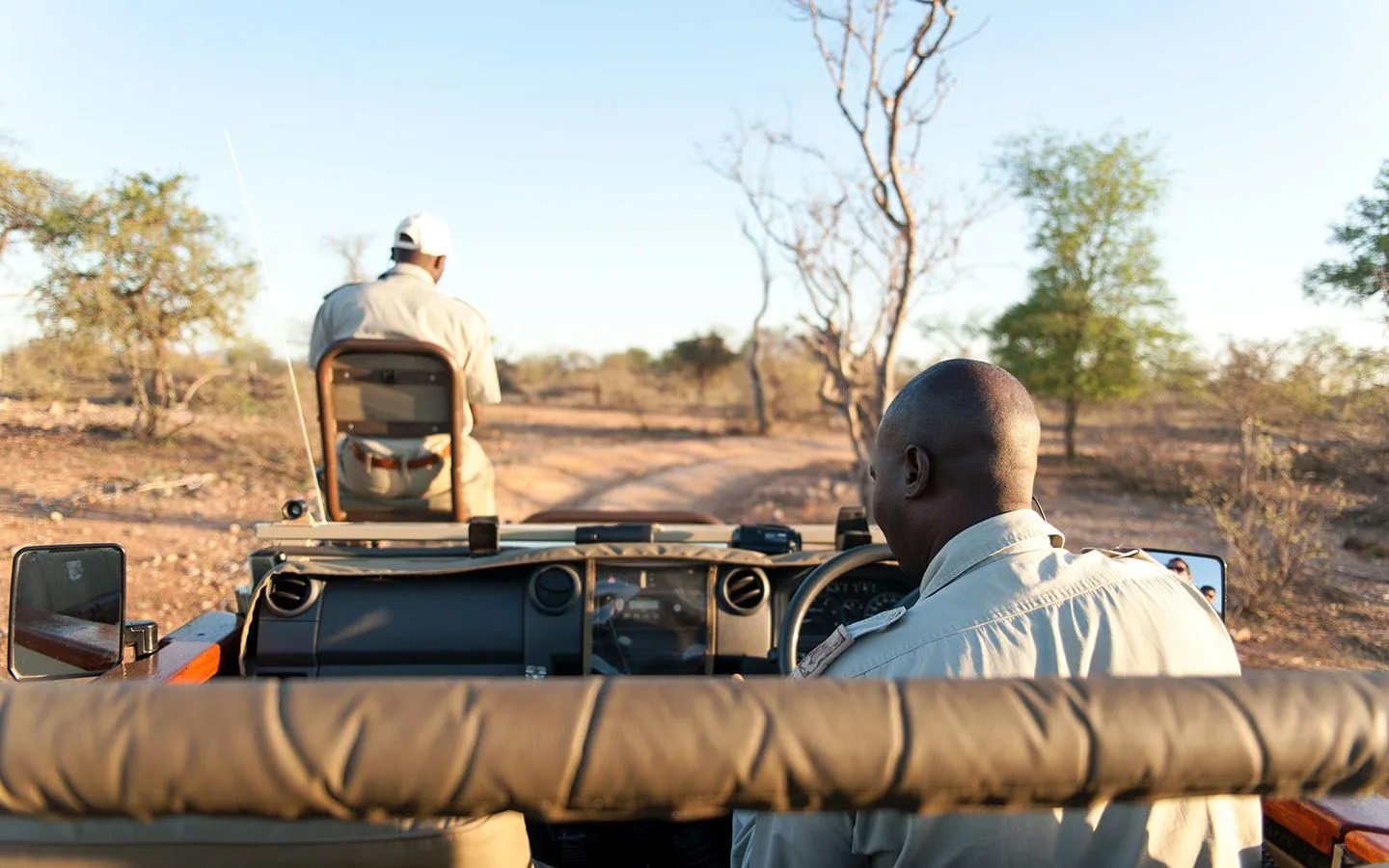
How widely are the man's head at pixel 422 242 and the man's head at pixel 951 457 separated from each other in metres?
3.05

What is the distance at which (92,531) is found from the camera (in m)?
8.89

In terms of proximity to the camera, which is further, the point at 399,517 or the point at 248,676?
the point at 399,517

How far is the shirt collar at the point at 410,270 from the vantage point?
4.17 m

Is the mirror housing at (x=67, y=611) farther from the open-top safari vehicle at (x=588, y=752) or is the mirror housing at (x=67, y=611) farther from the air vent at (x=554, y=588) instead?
the open-top safari vehicle at (x=588, y=752)

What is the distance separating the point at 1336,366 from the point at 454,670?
12.5 m

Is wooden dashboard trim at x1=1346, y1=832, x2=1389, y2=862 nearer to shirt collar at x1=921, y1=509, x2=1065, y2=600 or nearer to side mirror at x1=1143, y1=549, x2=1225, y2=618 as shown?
shirt collar at x1=921, y1=509, x2=1065, y2=600

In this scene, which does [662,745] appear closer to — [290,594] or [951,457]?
[951,457]

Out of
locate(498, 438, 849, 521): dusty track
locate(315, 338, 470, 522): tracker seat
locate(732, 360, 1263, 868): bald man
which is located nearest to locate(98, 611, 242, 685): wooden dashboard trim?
locate(315, 338, 470, 522): tracker seat

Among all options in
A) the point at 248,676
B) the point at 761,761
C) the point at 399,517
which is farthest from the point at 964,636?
the point at 399,517

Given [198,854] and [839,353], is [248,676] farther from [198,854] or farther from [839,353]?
[839,353]

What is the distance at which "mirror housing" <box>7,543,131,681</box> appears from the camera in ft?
7.14

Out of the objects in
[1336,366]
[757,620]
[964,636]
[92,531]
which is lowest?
[92,531]

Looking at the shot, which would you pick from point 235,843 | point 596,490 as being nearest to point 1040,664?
point 235,843

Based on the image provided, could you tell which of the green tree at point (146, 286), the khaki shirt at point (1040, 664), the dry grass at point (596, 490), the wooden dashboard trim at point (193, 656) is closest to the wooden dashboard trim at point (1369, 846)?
the khaki shirt at point (1040, 664)
